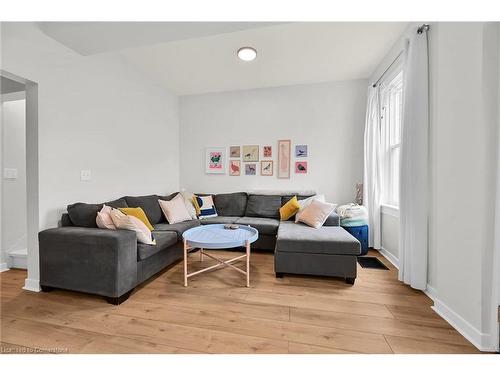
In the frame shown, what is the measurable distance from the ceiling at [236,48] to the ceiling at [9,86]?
1.01 meters

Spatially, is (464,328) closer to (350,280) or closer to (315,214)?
(350,280)

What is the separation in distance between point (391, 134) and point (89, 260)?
379 cm

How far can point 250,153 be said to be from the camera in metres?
3.96

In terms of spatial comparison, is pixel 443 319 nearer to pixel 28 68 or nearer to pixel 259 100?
pixel 259 100

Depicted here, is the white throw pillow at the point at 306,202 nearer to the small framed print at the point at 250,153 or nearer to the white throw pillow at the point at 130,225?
the small framed print at the point at 250,153

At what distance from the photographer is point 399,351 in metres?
1.27

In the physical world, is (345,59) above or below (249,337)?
above

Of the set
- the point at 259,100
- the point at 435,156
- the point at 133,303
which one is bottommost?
the point at 133,303

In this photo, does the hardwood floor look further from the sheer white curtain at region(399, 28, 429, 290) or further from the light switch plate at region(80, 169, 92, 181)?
the light switch plate at region(80, 169, 92, 181)

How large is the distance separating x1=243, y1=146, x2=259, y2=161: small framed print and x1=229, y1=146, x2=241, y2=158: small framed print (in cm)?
12

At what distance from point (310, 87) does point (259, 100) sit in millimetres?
931

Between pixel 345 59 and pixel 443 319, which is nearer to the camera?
pixel 443 319

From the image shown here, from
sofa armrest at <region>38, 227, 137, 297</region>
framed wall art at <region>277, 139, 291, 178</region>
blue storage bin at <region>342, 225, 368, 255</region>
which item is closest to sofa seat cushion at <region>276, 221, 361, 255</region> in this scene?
blue storage bin at <region>342, 225, 368, 255</region>
